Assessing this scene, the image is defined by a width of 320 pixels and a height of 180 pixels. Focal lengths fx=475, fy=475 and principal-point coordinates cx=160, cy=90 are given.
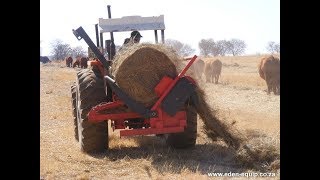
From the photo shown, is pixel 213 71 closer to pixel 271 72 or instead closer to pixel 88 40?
pixel 271 72

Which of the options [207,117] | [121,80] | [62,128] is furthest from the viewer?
[62,128]

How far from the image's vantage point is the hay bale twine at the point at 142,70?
23.6 ft

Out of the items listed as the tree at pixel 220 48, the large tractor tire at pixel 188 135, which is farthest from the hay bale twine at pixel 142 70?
the tree at pixel 220 48

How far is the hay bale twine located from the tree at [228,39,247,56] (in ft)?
210

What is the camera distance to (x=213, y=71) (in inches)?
1079

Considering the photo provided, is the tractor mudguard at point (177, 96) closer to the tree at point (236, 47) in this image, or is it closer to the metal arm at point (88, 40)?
A: the metal arm at point (88, 40)

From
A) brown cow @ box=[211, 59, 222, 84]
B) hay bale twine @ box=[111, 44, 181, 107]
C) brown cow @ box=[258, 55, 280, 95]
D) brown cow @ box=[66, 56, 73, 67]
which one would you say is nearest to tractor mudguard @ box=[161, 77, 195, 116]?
hay bale twine @ box=[111, 44, 181, 107]

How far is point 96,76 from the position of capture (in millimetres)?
8117

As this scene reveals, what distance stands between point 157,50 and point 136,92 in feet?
2.37

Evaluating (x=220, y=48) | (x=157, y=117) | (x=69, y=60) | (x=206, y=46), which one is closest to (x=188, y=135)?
(x=157, y=117)

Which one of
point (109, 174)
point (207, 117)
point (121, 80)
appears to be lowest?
point (109, 174)

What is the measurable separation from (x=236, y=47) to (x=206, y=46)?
389 inches

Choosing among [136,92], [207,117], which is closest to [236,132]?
[207,117]
